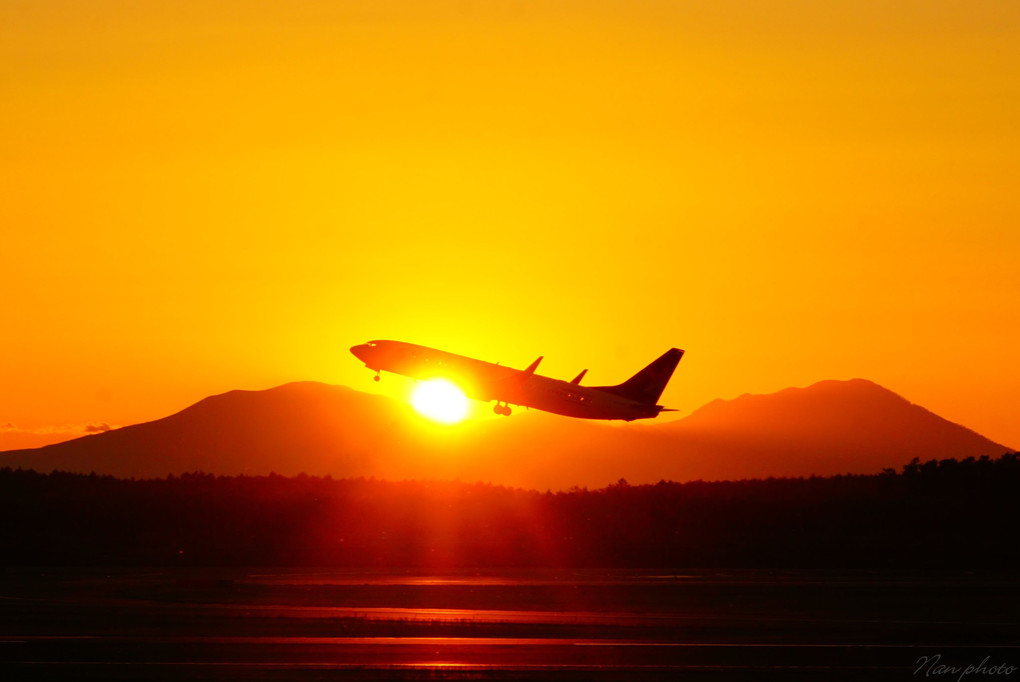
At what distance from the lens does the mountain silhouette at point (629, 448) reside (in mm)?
114062

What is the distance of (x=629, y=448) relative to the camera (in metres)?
155

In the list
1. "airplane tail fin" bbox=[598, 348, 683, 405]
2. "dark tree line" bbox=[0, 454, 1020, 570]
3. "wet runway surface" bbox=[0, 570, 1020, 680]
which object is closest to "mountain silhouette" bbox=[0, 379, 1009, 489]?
"airplane tail fin" bbox=[598, 348, 683, 405]

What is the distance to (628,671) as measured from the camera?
31.9 metres

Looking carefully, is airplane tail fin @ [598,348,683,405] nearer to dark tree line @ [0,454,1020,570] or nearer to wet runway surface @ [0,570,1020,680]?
dark tree line @ [0,454,1020,570]

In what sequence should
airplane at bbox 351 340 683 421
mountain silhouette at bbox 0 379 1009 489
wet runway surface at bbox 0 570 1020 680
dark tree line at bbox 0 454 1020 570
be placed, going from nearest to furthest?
wet runway surface at bbox 0 570 1020 680, dark tree line at bbox 0 454 1020 570, airplane at bbox 351 340 683 421, mountain silhouette at bbox 0 379 1009 489

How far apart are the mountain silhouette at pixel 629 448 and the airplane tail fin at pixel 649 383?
20870 millimetres

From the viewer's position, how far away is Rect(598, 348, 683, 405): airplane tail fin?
9238cm

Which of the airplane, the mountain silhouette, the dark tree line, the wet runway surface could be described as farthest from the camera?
the mountain silhouette

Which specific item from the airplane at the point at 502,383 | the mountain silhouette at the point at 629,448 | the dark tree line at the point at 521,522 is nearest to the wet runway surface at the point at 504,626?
the dark tree line at the point at 521,522

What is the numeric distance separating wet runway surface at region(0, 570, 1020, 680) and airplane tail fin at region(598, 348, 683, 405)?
37453 millimetres

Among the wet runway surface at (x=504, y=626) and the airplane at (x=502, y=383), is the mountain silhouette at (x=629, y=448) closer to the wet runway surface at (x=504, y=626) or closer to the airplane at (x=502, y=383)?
the airplane at (x=502, y=383)

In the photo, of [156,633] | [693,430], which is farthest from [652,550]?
[693,430]

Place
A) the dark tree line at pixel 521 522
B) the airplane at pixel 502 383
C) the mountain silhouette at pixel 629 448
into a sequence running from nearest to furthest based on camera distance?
1. the dark tree line at pixel 521 522
2. the airplane at pixel 502 383
3. the mountain silhouette at pixel 629 448

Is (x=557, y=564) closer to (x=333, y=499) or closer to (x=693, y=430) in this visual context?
(x=333, y=499)
